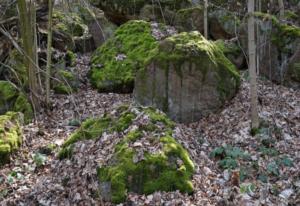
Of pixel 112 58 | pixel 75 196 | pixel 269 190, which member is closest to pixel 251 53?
pixel 269 190

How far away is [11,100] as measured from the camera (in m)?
8.92

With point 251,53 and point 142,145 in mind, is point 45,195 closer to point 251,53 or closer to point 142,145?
point 142,145

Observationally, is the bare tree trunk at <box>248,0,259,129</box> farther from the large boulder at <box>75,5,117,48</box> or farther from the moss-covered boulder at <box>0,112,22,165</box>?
the large boulder at <box>75,5,117,48</box>

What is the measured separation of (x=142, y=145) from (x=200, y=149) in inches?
56.2

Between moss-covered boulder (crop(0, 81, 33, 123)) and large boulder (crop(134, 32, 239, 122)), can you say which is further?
moss-covered boulder (crop(0, 81, 33, 123))

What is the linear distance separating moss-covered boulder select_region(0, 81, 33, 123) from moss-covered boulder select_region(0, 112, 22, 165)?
51.1 inches

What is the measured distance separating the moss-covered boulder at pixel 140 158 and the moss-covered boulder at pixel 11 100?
2.87m

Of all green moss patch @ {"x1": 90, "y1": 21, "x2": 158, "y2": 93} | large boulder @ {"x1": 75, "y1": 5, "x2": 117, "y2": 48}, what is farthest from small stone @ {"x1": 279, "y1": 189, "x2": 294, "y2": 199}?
large boulder @ {"x1": 75, "y1": 5, "x2": 117, "y2": 48}

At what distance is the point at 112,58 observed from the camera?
35.7 ft

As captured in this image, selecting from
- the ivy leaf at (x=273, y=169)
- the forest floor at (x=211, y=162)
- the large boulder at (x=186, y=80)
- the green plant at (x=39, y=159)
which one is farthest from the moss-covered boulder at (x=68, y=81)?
the ivy leaf at (x=273, y=169)

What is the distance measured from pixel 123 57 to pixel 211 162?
18.1ft

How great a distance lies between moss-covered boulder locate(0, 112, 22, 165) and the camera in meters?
6.17

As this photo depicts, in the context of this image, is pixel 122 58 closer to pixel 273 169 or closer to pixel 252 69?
pixel 252 69

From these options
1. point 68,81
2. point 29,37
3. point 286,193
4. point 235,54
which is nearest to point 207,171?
point 286,193
